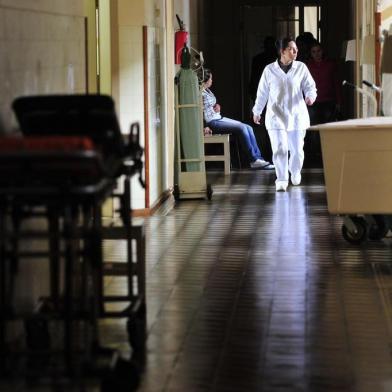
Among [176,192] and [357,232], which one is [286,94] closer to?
[176,192]

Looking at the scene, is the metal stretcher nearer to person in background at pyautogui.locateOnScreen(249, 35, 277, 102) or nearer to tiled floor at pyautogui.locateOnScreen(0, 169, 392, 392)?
tiled floor at pyautogui.locateOnScreen(0, 169, 392, 392)

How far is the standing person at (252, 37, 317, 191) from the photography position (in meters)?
13.0

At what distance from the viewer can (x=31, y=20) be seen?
19.7ft

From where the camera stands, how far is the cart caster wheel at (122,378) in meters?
4.54

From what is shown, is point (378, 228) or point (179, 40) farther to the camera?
point (179, 40)

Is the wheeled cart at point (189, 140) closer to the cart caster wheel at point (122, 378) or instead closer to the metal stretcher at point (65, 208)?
the metal stretcher at point (65, 208)

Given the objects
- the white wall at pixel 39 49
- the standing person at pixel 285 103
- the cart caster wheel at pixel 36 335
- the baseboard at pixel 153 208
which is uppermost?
the white wall at pixel 39 49

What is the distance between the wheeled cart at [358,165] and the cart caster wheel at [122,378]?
379cm

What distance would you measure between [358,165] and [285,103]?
195 inches

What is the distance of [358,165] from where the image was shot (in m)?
8.18

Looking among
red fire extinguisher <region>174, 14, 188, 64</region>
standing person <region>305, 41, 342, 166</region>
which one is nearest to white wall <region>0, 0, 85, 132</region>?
red fire extinguisher <region>174, 14, 188, 64</region>

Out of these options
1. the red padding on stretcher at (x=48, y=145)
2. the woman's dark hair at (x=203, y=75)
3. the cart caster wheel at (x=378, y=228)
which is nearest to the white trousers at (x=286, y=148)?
the woman's dark hair at (x=203, y=75)

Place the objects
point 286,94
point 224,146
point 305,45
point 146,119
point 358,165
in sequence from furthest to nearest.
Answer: point 305,45, point 224,146, point 286,94, point 146,119, point 358,165

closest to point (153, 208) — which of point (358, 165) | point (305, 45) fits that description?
point (358, 165)
